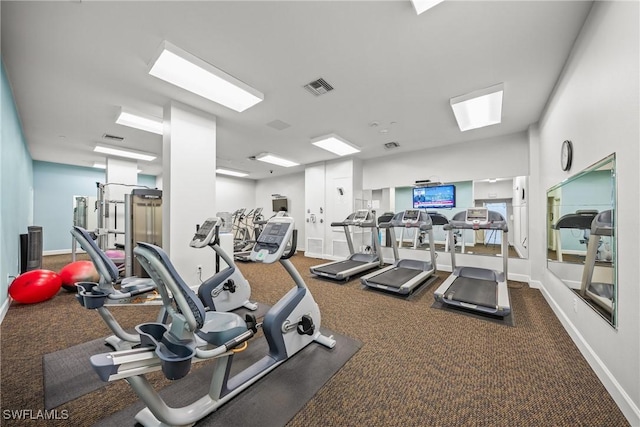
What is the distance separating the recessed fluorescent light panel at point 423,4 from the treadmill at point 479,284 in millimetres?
3134

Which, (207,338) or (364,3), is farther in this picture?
(364,3)

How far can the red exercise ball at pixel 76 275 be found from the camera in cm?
379

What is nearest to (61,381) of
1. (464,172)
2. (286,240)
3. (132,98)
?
(286,240)

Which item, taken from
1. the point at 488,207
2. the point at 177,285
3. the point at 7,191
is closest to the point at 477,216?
the point at 488,207

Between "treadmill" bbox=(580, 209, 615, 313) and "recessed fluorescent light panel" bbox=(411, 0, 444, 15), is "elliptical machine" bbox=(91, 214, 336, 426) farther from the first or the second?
"treadmill" bbox=(580, 209, 615, 313)

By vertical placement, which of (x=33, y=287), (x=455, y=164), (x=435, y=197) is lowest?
(x=33, y=287)

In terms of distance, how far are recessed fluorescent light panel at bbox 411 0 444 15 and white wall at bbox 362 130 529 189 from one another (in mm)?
4191

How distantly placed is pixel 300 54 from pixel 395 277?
11.8 feet

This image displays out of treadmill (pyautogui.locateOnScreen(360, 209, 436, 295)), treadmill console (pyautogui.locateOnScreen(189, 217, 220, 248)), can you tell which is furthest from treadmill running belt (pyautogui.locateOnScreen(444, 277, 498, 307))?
treadmill console (pyautogui.locateOnScreen(189, 217, 220, 248))

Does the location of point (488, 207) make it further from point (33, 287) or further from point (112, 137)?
point (112, 137)

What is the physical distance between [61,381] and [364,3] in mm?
3648

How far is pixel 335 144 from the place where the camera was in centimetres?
536

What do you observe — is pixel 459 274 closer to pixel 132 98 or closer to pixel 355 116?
pixel 355 116

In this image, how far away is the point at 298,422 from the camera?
1489 mm
